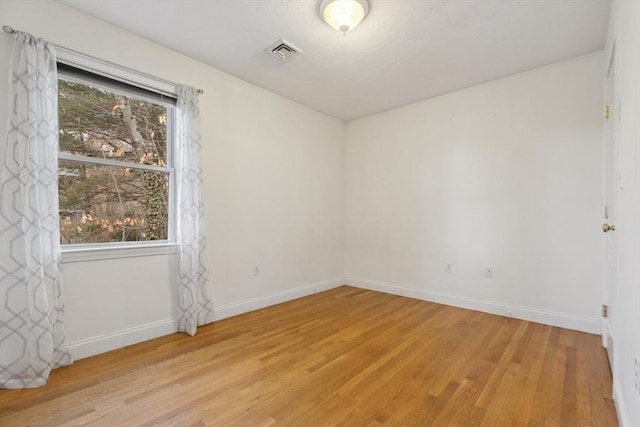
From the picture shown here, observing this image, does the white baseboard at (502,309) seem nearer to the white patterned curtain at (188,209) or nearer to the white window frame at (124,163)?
the white patterned curtain at (188,209)

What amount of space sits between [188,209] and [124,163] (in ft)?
2.12

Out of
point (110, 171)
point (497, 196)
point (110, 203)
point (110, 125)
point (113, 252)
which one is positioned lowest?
point (113, 252)

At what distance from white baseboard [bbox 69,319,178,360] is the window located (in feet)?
2.41

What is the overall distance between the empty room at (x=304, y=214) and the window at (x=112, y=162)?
0.06ft

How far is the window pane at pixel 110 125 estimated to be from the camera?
2289 mm

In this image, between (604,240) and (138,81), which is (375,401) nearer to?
(604,240)

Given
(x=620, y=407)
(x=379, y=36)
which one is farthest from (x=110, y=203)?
(x=620, y=407)

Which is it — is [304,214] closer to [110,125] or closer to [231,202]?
[231,202]

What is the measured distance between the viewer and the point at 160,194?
111 inches

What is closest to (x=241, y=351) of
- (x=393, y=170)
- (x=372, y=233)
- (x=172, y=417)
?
(x=172, y=417)

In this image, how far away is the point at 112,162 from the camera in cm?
247

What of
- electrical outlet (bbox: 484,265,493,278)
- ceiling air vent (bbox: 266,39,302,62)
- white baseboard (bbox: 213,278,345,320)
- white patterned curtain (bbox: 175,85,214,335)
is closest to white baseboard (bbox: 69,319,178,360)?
white patterned curtain (bbox: 175,85,214,335)

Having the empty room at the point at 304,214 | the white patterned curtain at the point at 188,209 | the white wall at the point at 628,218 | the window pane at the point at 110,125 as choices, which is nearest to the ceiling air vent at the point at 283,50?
the empty room at the point at 304,214

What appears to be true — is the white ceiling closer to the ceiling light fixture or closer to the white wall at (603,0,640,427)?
the ceiling light fixture
